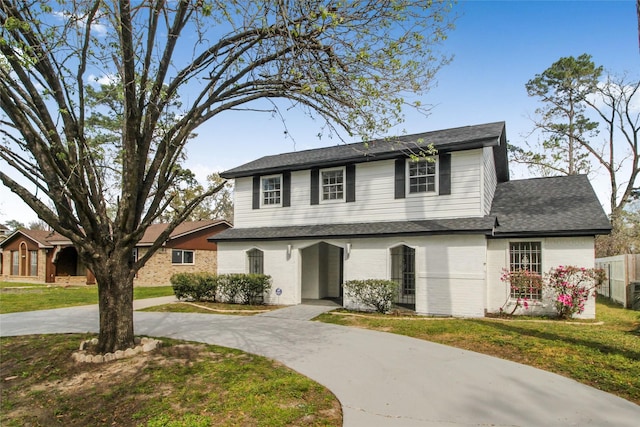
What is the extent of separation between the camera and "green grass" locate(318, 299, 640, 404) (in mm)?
6199

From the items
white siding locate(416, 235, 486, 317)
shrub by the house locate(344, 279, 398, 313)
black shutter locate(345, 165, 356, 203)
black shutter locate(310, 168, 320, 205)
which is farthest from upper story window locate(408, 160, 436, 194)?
black shutter locate(310, 168, 320, 205)

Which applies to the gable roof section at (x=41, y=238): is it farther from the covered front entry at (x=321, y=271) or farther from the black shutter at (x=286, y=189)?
the covered front entry at (x=321, y=271)

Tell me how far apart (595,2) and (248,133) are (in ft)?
28.4

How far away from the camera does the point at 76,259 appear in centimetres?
3075

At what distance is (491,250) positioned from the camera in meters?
12.7

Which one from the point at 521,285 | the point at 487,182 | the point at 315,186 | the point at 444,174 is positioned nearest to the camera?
the point at 521,285

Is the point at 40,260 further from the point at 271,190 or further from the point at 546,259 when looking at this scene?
the point at 546,259

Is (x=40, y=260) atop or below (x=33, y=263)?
atop

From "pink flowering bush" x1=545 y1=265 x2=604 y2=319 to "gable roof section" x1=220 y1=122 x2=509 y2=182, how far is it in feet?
14.3

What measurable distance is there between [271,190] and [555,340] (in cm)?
1099

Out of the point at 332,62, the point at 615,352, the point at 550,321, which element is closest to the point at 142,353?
the point at 332,62

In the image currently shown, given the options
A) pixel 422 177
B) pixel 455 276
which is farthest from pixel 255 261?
pixel 455 276

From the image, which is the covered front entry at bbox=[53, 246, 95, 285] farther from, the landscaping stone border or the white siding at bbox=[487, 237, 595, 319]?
the white siding at bbox=[487, 237, 595, 319]

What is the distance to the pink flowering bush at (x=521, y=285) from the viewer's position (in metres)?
11.8
